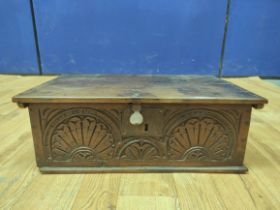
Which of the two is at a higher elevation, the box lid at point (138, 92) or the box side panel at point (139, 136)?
the box lid at point (138, 92)

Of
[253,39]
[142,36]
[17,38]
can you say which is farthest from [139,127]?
[17,38]

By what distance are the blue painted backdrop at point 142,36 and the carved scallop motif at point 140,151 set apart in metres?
1.46

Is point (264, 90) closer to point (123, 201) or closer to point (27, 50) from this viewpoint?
point (123, 201)

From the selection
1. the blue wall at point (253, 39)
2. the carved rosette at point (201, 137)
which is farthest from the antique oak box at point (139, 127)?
the blue wall at point (253, 39)

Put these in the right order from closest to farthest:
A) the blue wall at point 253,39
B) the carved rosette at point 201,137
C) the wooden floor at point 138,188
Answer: the wooden floor at point 138,188 → the carved rosette at point 201,137 → the blue wall at point 253,39

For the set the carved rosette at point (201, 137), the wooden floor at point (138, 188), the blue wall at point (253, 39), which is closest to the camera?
the wooden floor at point (138, 188)

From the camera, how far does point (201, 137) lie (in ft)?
2.57

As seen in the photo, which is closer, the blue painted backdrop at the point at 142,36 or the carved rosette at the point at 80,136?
the carved rosette at the point at 80,136

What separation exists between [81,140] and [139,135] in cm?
19

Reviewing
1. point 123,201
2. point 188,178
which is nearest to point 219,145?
point 188,178

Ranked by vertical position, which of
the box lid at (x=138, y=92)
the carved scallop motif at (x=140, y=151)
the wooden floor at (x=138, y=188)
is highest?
the box lid at (x=138, y=92)

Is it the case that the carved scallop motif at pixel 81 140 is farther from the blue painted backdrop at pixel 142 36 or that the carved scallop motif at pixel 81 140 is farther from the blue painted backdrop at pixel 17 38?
the blue painted backdrop at pixel 17 38

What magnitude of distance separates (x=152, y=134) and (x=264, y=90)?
1.53 metres

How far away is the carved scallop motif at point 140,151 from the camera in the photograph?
0.79 m
